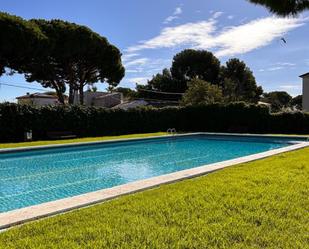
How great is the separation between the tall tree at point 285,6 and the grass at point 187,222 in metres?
3.13

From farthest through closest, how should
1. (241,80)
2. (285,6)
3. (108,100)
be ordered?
(241,80) < (108,100) < (285,6)

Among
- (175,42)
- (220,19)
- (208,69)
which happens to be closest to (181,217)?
(220,19)

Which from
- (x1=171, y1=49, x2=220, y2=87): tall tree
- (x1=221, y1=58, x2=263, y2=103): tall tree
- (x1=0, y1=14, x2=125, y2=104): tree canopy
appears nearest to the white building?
(x1=221, y1=58, x2=263, y2=103): tall tree

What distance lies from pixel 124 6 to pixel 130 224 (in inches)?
638

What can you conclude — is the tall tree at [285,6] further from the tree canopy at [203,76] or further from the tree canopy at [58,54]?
the tree canopy at [203,76]

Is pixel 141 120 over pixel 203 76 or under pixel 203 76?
A: under

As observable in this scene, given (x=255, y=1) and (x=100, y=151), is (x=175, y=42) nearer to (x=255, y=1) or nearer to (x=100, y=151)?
(x=100, y=151)

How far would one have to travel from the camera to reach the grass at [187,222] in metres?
3.76

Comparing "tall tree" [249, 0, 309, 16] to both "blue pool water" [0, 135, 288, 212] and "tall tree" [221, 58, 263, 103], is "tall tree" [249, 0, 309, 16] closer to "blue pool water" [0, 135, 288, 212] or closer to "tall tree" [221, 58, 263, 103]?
"blue pool water" [0, 135, 288, 212]

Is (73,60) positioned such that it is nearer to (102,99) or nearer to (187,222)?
(102,99)

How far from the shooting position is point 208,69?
181 feet

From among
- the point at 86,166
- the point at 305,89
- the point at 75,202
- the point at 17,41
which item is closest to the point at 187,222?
the point at 75,202

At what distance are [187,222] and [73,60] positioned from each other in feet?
97.4

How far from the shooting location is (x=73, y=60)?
32.4 metres
